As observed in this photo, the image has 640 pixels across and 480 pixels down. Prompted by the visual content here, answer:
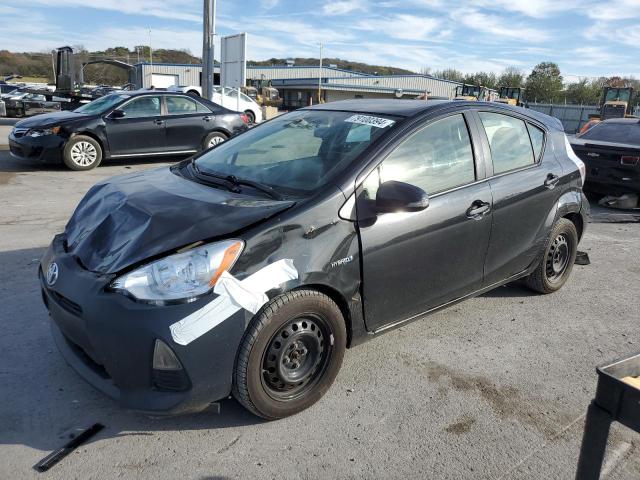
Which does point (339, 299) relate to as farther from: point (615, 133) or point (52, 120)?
point (52, 120)

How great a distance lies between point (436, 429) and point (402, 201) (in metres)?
1.24

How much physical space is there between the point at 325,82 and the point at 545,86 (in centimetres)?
3302

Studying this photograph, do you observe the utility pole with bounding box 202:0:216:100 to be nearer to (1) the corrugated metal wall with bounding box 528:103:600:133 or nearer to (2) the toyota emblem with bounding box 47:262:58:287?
(2) the toyota emblem with bounding box 47:262:58:287

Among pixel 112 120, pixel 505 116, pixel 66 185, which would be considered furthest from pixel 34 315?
pixel 112 120

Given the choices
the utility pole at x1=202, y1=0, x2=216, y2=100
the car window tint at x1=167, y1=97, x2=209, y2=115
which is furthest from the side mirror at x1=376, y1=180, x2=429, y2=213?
the utility pole at x1=202, y1=0, x2=216, y2=100

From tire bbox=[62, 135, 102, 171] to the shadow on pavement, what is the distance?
7.28 metres

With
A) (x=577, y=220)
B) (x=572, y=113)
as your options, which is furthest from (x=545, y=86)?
(x=577, y=220)

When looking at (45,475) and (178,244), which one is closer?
(45,475)

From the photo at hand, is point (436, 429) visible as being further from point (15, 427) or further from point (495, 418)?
point (15, 427)

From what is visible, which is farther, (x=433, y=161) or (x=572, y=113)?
(x=572, y=113)

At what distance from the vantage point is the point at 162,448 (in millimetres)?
2584

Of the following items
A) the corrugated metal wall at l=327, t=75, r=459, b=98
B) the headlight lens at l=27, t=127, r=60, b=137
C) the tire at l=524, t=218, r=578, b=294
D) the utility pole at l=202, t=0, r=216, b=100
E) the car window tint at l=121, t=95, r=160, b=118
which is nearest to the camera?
the tire at l=524, t=218, r=578, b=294

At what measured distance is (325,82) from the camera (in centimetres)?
6134

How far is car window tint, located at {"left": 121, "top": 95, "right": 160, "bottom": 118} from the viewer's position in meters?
10.7
